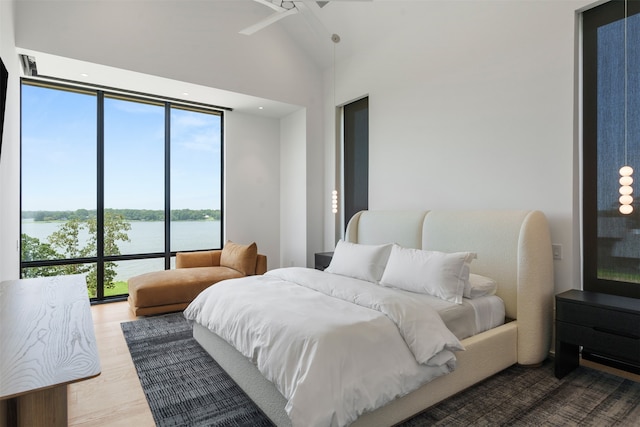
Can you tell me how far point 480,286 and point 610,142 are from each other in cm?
149

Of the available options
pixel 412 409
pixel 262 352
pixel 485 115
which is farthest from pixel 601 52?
pixel 262 352

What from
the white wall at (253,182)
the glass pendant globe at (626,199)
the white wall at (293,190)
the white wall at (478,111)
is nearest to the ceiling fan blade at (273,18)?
the white wall at (478,111)

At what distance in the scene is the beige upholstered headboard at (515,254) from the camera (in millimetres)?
2686

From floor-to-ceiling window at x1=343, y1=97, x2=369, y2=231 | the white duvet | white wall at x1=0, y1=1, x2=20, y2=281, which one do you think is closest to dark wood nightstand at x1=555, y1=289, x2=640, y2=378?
the white duvet

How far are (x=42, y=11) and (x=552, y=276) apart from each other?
527cm

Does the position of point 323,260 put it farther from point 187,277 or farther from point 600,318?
point 600,318

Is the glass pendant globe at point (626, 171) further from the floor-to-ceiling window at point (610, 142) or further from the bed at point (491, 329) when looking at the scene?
the bed at point (491, 329)

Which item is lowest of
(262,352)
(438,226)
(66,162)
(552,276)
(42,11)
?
(262,352)

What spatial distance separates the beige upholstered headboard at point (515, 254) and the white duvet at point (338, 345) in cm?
101

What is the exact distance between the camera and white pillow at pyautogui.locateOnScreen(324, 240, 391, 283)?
3.30 meters

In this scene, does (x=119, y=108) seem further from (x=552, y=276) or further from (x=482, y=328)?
(x=552, y=276)

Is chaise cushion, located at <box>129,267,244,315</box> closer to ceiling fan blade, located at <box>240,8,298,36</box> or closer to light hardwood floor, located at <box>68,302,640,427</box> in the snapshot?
light hardwood floor, located at <box>68,302,640,427</box>

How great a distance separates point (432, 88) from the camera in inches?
153

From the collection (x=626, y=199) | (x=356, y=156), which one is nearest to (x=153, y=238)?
(x=356, y=156)
